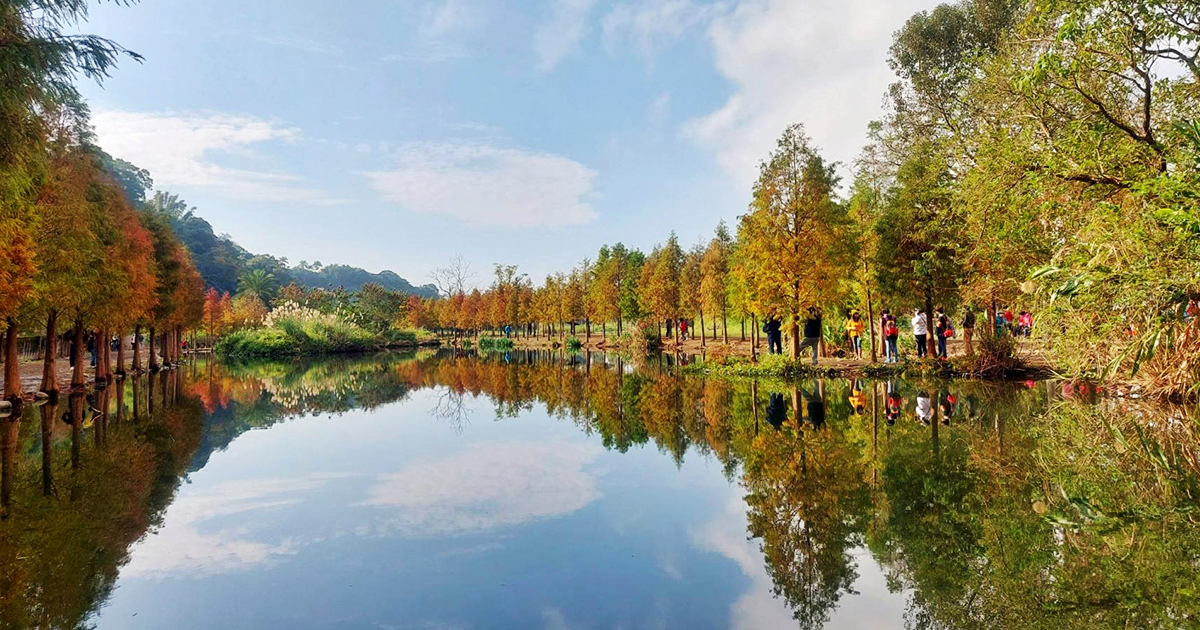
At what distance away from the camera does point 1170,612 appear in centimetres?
409

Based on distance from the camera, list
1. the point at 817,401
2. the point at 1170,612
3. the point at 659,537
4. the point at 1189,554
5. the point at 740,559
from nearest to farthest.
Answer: the point at 1170,612 < the point at 1189,554 < the point at 740,559 < the point at 659,537 < the point at 817,401

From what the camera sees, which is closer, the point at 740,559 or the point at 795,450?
the point at 740,559

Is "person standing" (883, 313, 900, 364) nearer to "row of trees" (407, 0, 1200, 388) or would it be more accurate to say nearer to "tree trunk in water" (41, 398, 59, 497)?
"row of trees" (407, 0, 1200, 388)

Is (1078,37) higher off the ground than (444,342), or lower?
higher

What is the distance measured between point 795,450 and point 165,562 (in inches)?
316

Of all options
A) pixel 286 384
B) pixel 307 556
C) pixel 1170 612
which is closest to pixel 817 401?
pixel 1170 612

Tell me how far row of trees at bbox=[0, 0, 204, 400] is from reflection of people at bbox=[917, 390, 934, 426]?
47.3ft

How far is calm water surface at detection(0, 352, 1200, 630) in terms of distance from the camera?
4566 mm

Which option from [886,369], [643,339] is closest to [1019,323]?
[886,369]

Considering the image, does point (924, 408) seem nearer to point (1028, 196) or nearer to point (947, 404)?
point (947, 404)

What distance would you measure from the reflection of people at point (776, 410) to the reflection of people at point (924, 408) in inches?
103

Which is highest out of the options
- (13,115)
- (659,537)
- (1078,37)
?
(1078,37)

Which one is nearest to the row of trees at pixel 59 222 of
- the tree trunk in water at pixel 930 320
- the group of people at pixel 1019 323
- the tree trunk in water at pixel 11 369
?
the tree trunk in water at pixel 11 369

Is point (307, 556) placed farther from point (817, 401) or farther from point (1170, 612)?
point (817, 401)
